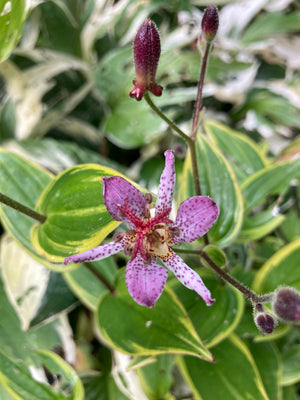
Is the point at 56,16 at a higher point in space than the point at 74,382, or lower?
higher

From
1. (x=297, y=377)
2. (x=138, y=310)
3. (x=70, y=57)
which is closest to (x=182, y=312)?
(x=138, y=310)

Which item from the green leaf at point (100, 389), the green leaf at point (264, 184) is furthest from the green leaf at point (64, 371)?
the green leaf at point (264, 184)

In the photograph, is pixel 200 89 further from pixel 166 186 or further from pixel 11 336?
pixel 11 336

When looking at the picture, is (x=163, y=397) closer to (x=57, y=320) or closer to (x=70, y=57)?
(x=57, y=320)

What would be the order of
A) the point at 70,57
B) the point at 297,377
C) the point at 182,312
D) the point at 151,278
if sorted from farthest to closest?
the point at 70,57
the point at 297,377
the point at 182,312
the point at 151,278

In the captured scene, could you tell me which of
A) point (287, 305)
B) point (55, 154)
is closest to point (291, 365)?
point (287, 305)

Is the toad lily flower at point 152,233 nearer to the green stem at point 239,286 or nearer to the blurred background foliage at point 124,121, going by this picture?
the green stem at point 239,286
